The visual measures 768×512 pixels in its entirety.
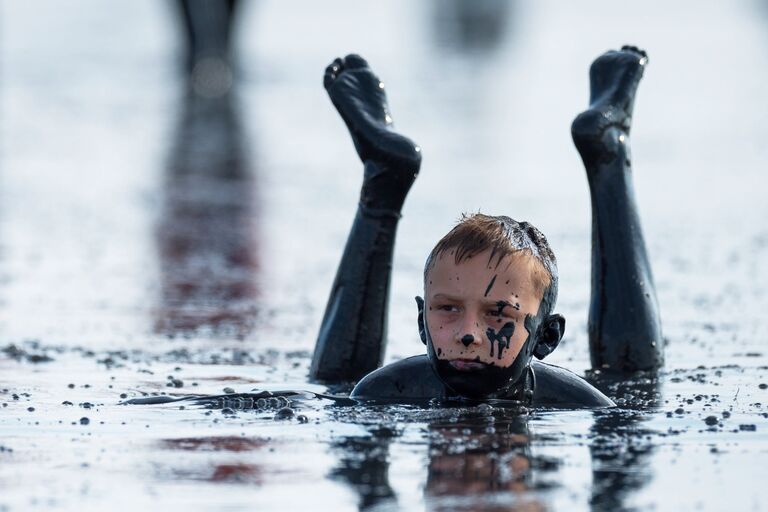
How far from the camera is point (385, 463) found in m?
4.31

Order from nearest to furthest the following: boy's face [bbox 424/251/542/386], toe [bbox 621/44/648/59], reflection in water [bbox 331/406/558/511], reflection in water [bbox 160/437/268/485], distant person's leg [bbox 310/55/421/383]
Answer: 1. reflection in water [bbox 331/406/558/511]
2. reflection in water [bbox 160/437/268/485]
3. boy's face [bbox 424/251/542/386]
4. distant person's leg [bbox 310/55/421/383]
5. toe [bbox 621/44/648/59]

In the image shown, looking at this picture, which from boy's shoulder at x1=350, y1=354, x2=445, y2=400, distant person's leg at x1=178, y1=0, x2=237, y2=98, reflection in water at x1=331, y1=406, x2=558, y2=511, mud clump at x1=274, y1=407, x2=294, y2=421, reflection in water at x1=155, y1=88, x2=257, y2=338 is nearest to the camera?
reflection in water at x1=331, y1=406, x2=558, y2=511

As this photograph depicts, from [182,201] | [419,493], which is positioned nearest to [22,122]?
[182,201]

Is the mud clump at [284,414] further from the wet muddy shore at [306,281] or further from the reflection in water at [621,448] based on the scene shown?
the reflection in water at [621,448]

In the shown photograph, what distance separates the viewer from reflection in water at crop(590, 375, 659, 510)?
3.98m

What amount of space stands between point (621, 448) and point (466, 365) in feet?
2.00

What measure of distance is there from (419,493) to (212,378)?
2411mm

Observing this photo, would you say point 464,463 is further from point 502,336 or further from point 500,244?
point 500,244

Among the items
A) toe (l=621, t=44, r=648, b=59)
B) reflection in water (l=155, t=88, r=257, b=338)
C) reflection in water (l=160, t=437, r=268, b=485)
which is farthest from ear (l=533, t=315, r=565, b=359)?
reflection in water (l=155, t=88, r=257, b=338)

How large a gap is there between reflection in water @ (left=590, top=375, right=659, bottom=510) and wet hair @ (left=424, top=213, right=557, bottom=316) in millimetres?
420

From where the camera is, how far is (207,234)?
1102 cm

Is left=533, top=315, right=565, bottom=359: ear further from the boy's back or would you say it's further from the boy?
the boy's back

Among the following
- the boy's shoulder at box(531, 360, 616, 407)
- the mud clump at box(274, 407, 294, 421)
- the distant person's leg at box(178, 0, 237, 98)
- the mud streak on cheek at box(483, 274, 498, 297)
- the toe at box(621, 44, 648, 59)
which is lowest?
the mud clump at box(274, 407, 294, 421)

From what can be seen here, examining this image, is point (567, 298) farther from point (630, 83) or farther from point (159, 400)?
point (159, 400)
